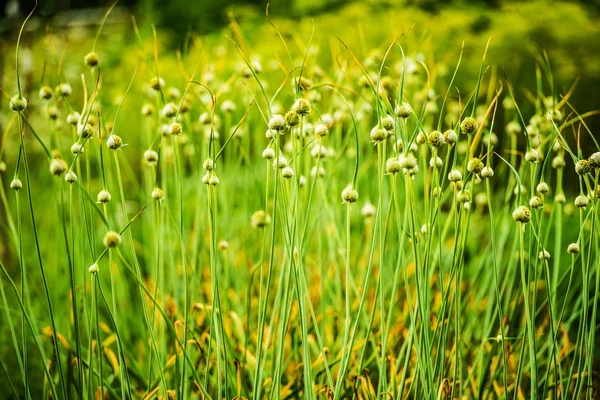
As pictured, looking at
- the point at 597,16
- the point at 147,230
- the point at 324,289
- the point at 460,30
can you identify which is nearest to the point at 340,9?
the point at 460,30

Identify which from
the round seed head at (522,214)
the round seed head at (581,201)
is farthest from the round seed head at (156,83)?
the round seed head at (581,201)

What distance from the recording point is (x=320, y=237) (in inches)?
65.0

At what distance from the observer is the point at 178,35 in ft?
19.4

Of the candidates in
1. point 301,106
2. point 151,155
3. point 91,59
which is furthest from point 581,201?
point 91,59

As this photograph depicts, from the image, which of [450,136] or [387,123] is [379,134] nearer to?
[387,123]

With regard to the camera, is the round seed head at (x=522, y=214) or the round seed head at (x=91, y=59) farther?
the round seed head at (x=91, y=59)

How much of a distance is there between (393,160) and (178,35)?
551cm

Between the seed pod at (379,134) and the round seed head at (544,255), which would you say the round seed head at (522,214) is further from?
the seed pod at (379,134)

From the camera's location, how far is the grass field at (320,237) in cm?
102

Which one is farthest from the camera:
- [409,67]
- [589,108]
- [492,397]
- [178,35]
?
[178,35]

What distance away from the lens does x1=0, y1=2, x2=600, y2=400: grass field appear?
1.02 m

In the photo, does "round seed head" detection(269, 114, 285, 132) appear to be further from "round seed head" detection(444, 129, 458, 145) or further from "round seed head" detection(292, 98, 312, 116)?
"round seed head" detection(444, 129, 458, 145)

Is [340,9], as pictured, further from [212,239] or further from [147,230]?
[212,239]

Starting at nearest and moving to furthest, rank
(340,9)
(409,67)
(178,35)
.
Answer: (409,67) → (340,9) → (178,35)
